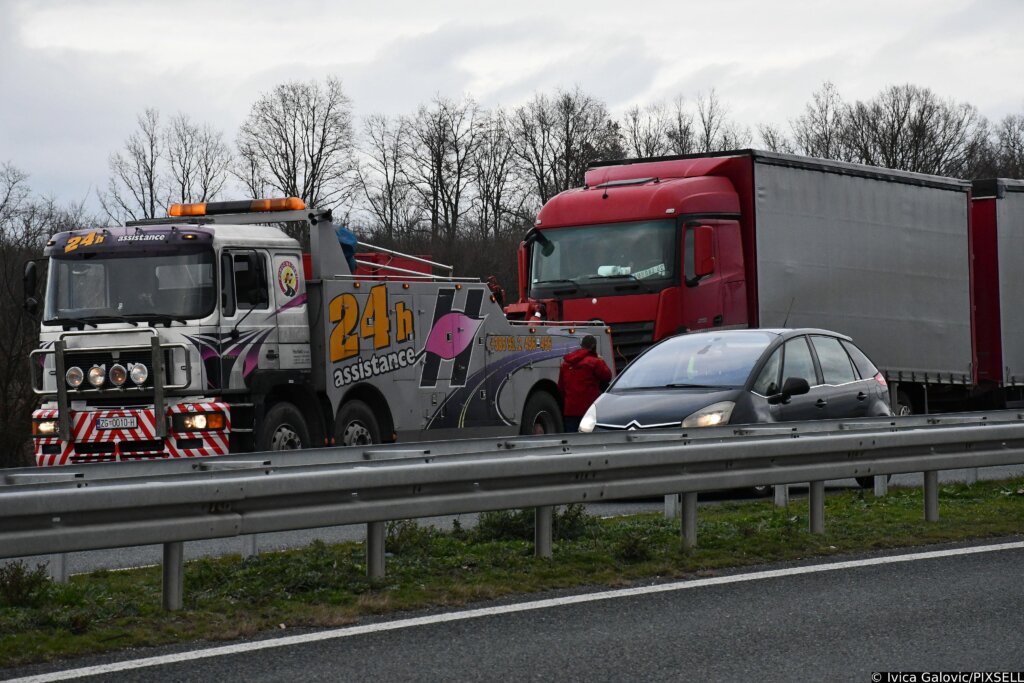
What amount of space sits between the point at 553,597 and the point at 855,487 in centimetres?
771

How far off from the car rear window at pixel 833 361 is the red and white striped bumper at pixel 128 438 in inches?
231

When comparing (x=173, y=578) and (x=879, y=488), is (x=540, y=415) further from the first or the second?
(x=173, y=578)

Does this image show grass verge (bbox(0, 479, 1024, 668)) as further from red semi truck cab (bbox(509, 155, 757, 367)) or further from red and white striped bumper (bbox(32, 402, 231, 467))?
red semi truck cab (bbox(509, 155, 757, 367))

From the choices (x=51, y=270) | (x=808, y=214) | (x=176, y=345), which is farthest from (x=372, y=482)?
(x=808, y=214)

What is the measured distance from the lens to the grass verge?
7145 mm

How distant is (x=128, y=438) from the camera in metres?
15.2

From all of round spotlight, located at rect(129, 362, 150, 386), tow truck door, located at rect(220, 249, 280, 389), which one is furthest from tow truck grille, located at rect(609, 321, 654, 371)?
round spotlight, located at rect(129, 362, 150, 386)

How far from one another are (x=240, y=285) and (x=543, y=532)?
742 cm

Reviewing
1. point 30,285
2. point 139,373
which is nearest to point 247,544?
point 139,373

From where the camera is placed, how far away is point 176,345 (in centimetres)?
1528

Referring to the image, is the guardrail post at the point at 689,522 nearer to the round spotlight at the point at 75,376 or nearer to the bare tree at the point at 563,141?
the round spotlight at the point at 75,376

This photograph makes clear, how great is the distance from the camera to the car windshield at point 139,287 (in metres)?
15.4

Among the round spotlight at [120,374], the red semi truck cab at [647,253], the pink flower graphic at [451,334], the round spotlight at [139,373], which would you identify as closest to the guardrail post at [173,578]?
the round spotlight at [139,373]

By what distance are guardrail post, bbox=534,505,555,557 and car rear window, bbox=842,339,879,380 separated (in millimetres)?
6854
